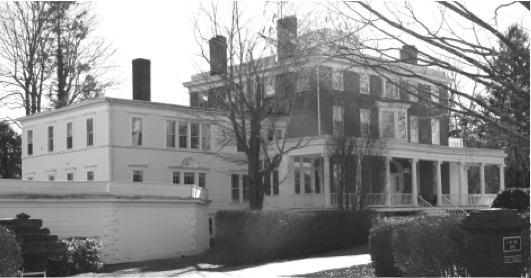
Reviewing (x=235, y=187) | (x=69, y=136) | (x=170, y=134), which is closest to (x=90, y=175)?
(x=69, y=136)

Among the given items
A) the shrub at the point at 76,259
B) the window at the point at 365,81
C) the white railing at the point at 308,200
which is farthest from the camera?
the white railing at the point at 308,200

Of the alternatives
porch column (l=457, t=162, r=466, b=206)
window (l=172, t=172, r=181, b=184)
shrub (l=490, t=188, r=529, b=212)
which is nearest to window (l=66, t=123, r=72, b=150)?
window (l=172, t=172, r=181, b=184)

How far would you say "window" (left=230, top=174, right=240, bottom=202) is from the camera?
41.9 m

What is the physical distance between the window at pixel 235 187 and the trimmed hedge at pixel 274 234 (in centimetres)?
1155

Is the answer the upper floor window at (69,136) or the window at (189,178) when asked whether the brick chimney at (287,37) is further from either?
the upper floor window at (69,136)

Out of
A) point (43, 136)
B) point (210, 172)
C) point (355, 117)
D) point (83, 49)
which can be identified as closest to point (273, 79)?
point (355, 117)

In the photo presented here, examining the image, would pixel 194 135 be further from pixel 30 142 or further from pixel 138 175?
pixel 30 142

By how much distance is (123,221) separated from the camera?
2959 centimetres

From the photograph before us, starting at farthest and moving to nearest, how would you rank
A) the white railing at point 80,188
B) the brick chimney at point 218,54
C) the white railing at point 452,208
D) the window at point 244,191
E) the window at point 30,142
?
the window at point 30,142
the window at point 244,191
the white railing at point 452,208
the brick chimney at point 218,54
the white railing at point 80,188

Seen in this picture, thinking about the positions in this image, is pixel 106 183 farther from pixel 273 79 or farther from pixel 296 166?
pixel 296 166

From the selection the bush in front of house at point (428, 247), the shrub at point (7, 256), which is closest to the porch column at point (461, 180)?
the bush in front of house at point (428, 247)

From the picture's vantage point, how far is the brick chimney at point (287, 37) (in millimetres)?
15750

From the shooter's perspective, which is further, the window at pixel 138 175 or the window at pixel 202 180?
the window at pixel 202 180

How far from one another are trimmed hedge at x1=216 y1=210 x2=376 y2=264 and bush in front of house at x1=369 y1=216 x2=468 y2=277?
30.5 ft
